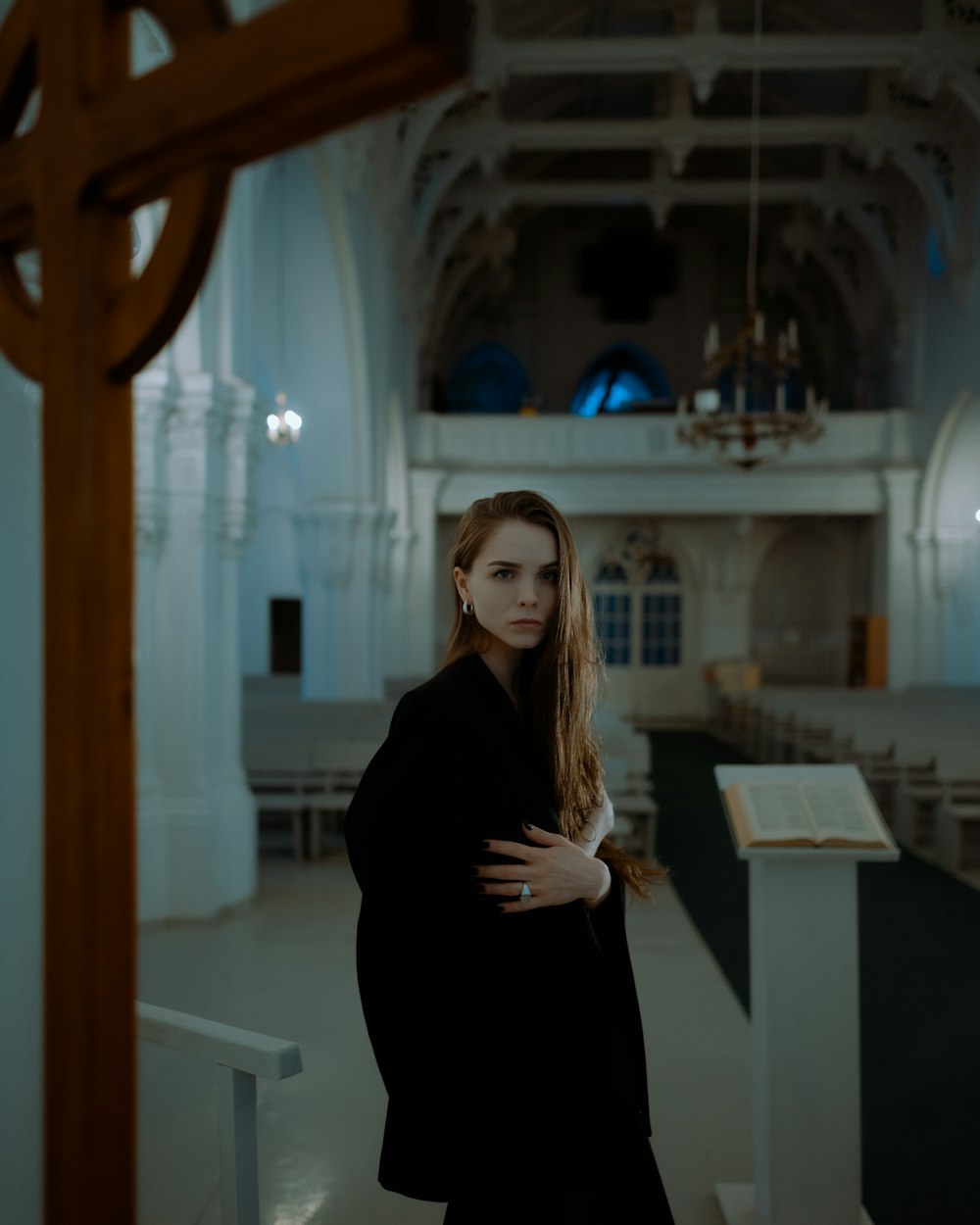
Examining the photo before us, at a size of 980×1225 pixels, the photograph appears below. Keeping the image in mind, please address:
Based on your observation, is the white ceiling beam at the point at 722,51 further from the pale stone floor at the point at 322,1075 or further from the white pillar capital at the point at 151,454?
the pale stone floor at the point at 322,1075

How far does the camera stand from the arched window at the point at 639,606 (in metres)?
19.0

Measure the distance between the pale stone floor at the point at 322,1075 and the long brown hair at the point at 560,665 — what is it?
19.9 inches

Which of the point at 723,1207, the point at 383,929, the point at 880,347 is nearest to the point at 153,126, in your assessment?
the point at 383,929

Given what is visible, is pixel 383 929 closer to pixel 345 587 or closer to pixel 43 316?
pixel 43 316

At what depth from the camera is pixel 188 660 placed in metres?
5.92

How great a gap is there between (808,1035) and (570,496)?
1409 centimetres

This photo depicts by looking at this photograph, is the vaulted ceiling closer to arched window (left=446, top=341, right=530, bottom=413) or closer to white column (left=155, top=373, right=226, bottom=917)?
arched window (left=446, top=341, right=530, bottom=413)

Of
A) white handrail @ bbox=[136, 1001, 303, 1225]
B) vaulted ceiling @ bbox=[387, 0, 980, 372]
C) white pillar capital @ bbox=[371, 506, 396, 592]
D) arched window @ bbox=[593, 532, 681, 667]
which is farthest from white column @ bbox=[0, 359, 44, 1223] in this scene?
arched window @ bbox=[593, 532, 681, 667]

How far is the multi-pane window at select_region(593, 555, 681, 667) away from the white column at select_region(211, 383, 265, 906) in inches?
520

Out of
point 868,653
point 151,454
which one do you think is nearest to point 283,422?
point 151,454

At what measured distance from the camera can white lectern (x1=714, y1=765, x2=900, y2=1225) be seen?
8.56 ft

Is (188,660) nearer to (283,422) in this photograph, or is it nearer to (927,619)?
(283,422)

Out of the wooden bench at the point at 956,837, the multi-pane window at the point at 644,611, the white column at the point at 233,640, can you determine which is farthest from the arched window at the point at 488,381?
the white column at the point at 233,640

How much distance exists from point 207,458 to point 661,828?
5.24 metres
